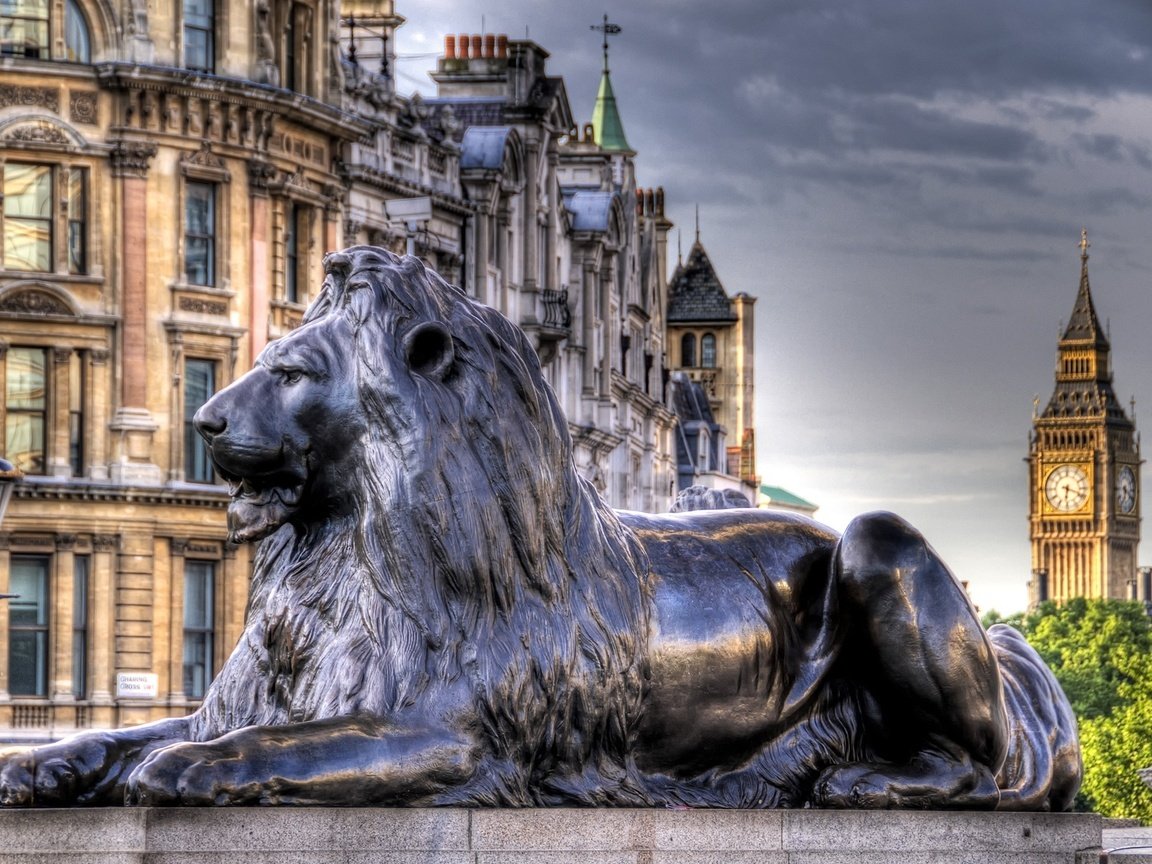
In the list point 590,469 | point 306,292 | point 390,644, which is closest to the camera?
point 390,644

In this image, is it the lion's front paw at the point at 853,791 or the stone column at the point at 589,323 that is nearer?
the lion's front paw at the point at 853,791

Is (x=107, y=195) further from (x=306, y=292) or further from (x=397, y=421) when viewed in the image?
(x=397, y=421)

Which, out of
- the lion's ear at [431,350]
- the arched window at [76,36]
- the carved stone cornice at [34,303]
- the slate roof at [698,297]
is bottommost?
the lion's ear at [431,350]

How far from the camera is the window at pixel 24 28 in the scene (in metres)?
45.6

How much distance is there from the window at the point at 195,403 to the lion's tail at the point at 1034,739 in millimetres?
39067

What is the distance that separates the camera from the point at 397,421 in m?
7.84

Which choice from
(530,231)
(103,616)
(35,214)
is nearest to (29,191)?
(35,214)

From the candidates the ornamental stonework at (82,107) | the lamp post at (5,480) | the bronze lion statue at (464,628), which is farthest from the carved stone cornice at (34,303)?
the bronze lion statue at (464,628)

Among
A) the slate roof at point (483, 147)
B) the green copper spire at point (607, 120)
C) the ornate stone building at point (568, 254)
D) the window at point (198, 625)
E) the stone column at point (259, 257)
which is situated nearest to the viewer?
the window at point (198, 625)

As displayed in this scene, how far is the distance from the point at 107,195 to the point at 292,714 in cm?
4018

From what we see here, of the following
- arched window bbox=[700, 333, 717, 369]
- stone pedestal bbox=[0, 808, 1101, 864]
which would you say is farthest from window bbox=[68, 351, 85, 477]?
arched window bbox=[700, 333, 717, 369]

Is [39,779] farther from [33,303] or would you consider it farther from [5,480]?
[33,303]

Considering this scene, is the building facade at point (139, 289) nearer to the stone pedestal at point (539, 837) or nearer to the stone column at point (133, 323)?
the stone column at point (133, 323)

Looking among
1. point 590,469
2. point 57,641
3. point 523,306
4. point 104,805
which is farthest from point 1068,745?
point 590,469
